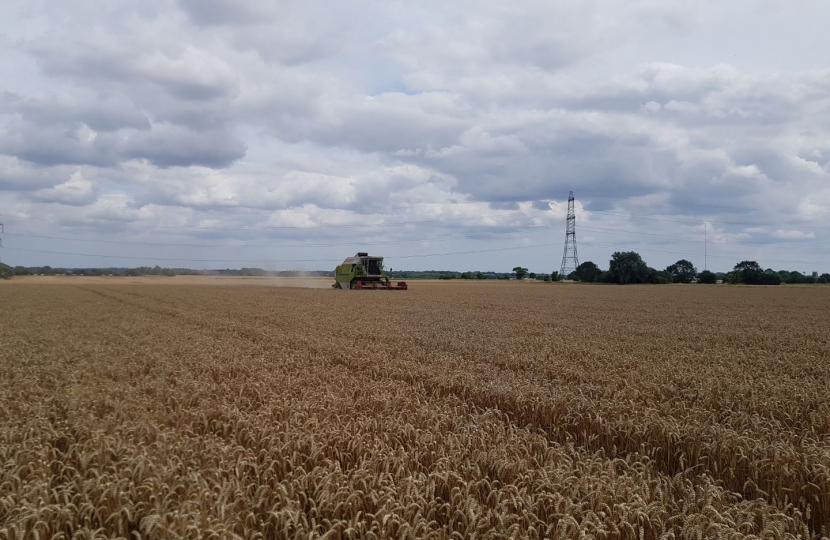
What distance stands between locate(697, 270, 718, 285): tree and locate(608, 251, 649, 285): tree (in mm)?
17977

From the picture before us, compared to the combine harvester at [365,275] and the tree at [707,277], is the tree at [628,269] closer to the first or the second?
the tree at [707,277]

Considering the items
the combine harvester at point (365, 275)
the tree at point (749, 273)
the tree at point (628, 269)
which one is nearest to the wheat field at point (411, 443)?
the combine harvester at point (365, 275)

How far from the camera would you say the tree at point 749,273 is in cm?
10044

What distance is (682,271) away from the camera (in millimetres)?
116625

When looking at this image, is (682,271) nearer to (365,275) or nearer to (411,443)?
(365,275)

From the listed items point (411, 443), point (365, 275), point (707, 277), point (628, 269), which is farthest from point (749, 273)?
point (411, 443)

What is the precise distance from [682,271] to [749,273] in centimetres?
1591

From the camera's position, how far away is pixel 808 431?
6281mm

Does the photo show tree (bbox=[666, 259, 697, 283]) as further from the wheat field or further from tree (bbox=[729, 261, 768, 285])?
the wheat field

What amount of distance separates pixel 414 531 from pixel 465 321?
59.1 feet

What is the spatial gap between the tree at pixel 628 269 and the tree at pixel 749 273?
64.9 feet

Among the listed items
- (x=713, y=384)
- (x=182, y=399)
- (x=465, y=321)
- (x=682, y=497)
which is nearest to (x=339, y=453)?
(x=682, y=497)

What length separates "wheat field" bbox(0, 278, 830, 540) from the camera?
13.1 feet

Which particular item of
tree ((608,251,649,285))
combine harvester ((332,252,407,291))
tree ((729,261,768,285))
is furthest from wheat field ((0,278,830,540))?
tree ((729,261,768,285))
